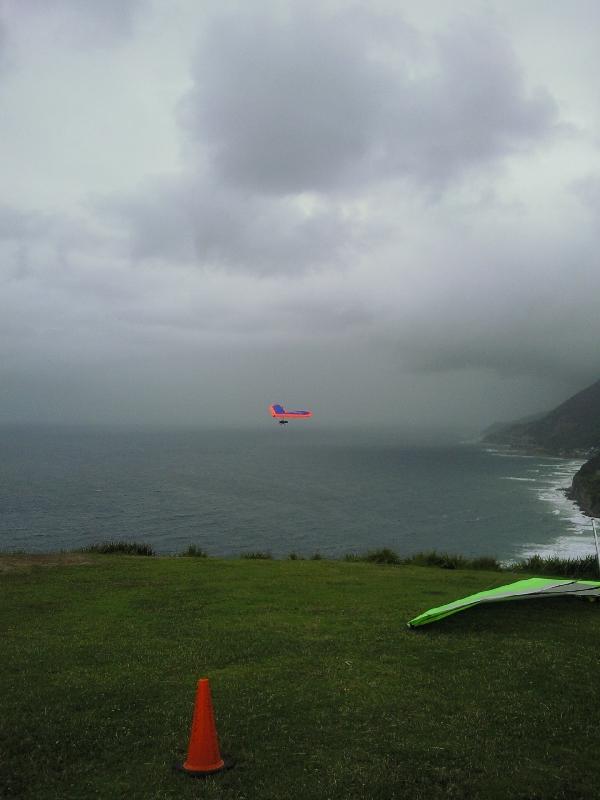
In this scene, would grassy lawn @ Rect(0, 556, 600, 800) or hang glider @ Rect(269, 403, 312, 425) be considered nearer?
grassy lawn @ Rect(0, 556, 600, 800)

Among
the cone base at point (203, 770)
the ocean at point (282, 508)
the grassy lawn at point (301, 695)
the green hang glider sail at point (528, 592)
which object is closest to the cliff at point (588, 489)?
the ocean at point (282, 508)

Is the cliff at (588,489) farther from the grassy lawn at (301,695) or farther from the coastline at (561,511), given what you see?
the grassy lawn at (301,695)

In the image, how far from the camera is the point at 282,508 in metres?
74.8

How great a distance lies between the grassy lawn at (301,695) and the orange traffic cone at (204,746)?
17cm

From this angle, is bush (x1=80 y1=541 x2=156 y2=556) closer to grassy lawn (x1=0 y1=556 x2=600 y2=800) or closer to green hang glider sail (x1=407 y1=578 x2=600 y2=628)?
grassy lawn (x1=0 y1=556 x2=600 y2=800)

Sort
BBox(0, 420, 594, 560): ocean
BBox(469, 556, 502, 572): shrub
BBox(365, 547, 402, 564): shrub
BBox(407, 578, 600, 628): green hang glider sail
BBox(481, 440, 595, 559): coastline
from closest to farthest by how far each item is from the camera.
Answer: BBox(407, 578, 600, 628): green hang glider sail < BBox(469, 556, 502, 572): shrub < BBox(365, 547, 402, 564): shrub < BBox(0, 420, 594, 560): ocean < BBox(481, 440, 595, 559): coastline

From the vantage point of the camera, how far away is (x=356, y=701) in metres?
7.13

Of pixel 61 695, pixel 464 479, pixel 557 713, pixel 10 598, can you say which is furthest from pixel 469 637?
pixel 464 479

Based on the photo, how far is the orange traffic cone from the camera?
217 inches

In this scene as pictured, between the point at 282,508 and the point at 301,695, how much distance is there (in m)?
68.3

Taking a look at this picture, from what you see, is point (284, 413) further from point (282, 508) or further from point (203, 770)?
point (282, 508)

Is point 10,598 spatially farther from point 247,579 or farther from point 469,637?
point 469,637

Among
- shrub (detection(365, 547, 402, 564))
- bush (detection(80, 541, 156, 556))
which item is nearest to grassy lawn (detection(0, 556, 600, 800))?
shrub (detection(365, 547, 402, 564))

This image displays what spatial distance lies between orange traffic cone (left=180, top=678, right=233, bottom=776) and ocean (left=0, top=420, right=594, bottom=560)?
140 feet
